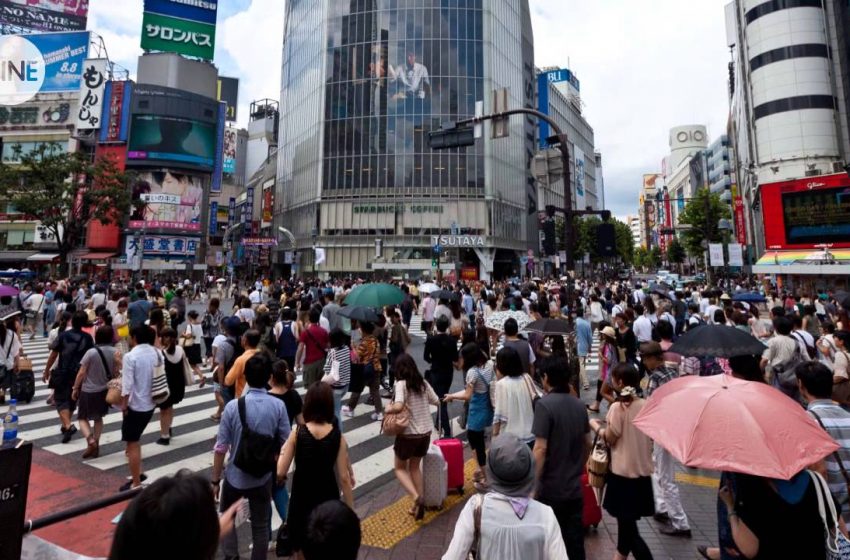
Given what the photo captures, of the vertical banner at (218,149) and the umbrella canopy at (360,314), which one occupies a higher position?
the vertical banner at (218,149)

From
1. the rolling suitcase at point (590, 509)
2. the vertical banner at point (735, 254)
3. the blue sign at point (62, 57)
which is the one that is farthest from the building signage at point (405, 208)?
the rolling suitcase at point (590, 509)

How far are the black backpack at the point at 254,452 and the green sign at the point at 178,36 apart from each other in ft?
223

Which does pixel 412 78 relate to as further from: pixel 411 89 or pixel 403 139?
pixel 403 139

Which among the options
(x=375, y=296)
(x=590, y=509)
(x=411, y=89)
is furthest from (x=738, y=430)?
(x=411, y=89)

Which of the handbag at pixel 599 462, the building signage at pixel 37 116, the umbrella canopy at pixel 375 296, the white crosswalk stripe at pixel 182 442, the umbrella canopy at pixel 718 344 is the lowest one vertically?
the white crosswalk stripe at pixel 182 442

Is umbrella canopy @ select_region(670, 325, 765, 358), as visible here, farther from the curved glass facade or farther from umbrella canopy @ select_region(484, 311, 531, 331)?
the curved glass facade

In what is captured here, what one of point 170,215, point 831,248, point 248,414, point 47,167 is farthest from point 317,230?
point 248,414

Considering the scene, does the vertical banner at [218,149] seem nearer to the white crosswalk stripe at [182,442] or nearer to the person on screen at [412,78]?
the person on screen at [412,78]

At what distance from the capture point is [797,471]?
231 cm

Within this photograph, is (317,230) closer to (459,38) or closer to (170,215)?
(170,215)

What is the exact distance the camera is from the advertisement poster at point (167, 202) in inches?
2012

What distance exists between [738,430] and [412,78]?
53.1 metres

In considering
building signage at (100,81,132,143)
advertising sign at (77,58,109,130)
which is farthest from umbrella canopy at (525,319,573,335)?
advertising sign at (77,58,109,130)

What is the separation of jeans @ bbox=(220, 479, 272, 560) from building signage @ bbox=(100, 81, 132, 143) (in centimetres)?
6104
